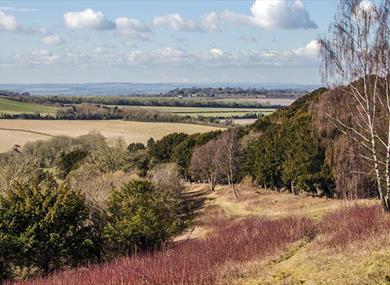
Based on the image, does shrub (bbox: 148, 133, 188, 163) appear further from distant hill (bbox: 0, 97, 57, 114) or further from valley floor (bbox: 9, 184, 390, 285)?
distant hill (bbox: 0, 97, 57, 114)

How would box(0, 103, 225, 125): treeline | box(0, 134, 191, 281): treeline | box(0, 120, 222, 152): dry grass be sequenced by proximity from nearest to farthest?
box(0, 134, 191, 281): treeline, box(0, 120, 222, 152): dry grass, box(0, 103, 225, 125): treeline

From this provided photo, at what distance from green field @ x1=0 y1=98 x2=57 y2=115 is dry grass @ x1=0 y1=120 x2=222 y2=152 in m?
21.9

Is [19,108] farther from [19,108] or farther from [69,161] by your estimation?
[69,161]

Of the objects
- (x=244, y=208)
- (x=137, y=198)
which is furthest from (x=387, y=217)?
(x=244, y=208)

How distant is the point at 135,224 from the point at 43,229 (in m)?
5.60

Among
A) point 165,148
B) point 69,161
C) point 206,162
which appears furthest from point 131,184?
point 69,161

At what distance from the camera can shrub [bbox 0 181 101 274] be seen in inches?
1102

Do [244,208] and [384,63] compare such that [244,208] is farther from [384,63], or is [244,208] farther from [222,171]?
[384,63]

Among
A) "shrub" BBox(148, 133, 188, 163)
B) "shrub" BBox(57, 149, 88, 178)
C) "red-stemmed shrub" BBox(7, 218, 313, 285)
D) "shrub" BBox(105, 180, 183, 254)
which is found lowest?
"shrub" BBox(57, 149, 88, 178)

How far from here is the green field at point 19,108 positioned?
166 metres

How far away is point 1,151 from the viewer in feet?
354

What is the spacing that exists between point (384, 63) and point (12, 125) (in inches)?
5186

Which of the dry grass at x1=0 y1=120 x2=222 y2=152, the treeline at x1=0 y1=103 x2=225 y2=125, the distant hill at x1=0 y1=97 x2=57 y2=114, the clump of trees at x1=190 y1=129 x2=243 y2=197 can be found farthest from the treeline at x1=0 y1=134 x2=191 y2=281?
the distant hill at x1=0 y1=97 x2=57 y2=114

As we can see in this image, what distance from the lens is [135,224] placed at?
101ft
